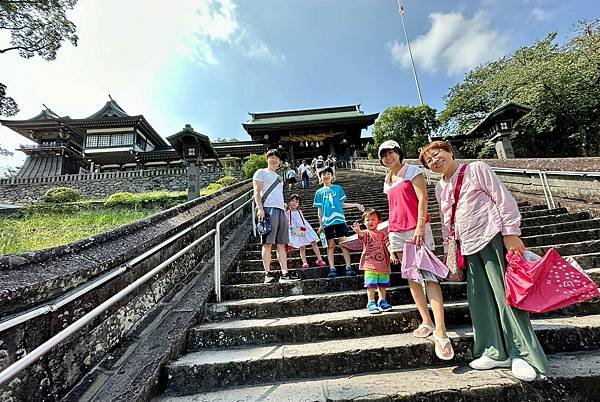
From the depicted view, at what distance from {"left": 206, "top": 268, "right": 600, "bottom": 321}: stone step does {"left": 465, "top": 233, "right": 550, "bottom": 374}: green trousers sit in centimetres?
83

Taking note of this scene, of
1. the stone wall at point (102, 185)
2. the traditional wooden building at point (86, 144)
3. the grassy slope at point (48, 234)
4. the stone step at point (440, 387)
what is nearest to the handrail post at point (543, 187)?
the stone step at point (440, 387)

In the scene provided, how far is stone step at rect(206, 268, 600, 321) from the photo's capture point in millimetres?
2688

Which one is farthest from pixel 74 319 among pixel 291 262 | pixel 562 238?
pixel 562 238

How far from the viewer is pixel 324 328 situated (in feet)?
7.73

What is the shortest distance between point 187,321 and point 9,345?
117 cm

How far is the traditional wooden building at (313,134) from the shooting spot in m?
21.0

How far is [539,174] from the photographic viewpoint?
530 centimetres

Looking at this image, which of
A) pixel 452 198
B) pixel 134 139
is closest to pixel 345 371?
pixel 452 198

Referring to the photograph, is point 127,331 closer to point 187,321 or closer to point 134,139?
point 187,321

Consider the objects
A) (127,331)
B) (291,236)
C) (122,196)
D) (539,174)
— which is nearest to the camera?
(127,331)

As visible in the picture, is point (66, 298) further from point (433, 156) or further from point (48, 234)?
point (48, 234)

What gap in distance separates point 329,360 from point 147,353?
4.15ft

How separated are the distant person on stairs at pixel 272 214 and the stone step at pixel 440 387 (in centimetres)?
143

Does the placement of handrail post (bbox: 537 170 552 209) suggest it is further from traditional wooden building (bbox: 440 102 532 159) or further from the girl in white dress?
traditional wooden building (bbox: 440 102 532 159)
